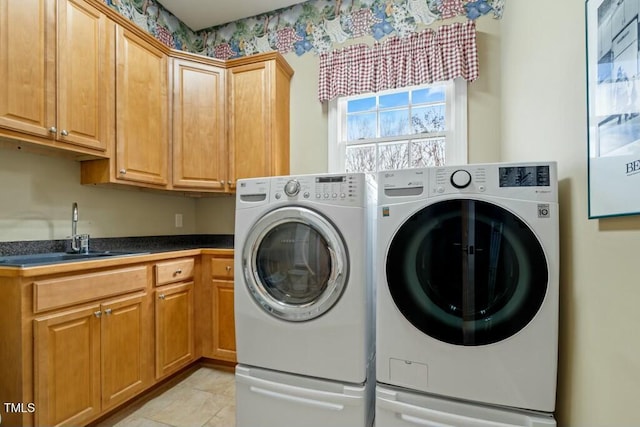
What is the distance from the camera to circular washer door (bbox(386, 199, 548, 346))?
45.3 inches

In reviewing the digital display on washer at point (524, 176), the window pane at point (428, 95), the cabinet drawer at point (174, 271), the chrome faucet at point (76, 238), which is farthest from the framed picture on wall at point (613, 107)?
the chrome faucet at point (76, 238)

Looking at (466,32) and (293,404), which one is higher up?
(466,32)

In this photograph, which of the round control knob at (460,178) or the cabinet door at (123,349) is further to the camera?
the cabinet door at (123,349)

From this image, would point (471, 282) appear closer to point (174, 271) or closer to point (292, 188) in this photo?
point (292, 188)

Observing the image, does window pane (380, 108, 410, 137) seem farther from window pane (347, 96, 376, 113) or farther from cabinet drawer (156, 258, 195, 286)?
cabinet drawer (156, 258, 195, 286)

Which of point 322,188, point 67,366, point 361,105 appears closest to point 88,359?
point 67,366

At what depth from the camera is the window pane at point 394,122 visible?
2480 mm

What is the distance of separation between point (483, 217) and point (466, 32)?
5.55 feet

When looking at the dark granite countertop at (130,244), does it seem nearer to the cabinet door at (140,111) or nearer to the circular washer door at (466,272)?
the cabinet door at (140,111)

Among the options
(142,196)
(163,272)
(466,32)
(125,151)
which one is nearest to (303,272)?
(163,272)

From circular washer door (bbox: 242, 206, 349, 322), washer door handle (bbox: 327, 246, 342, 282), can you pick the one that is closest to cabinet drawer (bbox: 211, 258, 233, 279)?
circular washer door (bbox: 242, 206, 349, 322)

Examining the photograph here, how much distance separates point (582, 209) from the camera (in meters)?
1.05

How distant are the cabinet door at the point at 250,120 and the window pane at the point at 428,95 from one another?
1159 millimetres

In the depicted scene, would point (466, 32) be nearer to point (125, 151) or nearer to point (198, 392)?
point (125, 151)
